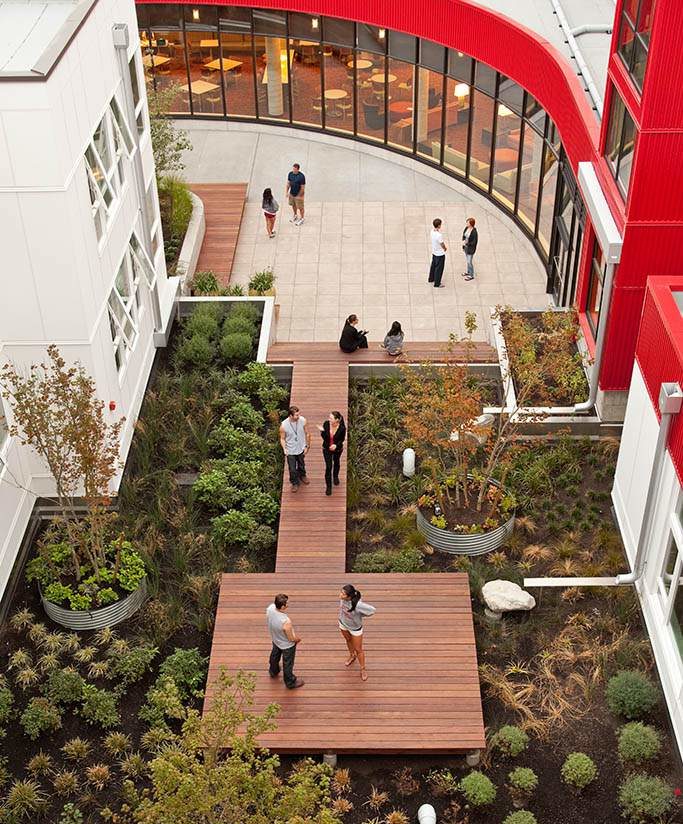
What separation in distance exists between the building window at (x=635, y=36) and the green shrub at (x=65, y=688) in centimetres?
1163

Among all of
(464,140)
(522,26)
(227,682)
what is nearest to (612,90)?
(522,26)

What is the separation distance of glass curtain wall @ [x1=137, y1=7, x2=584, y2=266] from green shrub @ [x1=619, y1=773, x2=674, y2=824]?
42.5 feet

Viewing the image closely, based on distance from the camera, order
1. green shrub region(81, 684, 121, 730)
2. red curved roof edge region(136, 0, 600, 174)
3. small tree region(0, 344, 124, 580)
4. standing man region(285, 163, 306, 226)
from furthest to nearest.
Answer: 1. standing man region(285, 163, 306, 226)
2. red curved roof edge region(136, 0, 600, 174)
3. small tree region(0, 344, 124, 580)
4. green shrub region(81, 684, 121, 730)

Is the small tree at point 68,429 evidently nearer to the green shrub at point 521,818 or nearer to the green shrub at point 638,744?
the green shrub at point 521,818

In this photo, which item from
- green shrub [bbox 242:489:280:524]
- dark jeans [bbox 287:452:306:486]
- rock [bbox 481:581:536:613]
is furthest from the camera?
dark jeans [bbox 287:452:306:486]

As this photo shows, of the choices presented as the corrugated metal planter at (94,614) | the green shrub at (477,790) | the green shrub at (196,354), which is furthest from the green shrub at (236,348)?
the green shrub at (477,790)

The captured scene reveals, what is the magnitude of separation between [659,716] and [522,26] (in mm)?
14545

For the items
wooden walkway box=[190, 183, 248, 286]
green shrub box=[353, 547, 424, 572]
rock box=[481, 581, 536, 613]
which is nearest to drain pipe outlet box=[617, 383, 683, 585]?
rock box=[481, 581, 536, 613]

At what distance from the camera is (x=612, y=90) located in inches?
712

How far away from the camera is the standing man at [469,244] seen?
2339cm

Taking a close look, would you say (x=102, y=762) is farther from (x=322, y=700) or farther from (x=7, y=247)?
(x=7, y=247)

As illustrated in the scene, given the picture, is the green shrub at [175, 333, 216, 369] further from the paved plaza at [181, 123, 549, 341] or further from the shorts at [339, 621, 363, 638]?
the shorts at [339, 621, 363, 638]

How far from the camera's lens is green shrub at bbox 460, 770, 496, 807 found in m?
13.3

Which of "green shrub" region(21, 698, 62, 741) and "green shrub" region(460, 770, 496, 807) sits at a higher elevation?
"green shrub" region(460, 770, 496, 807)
